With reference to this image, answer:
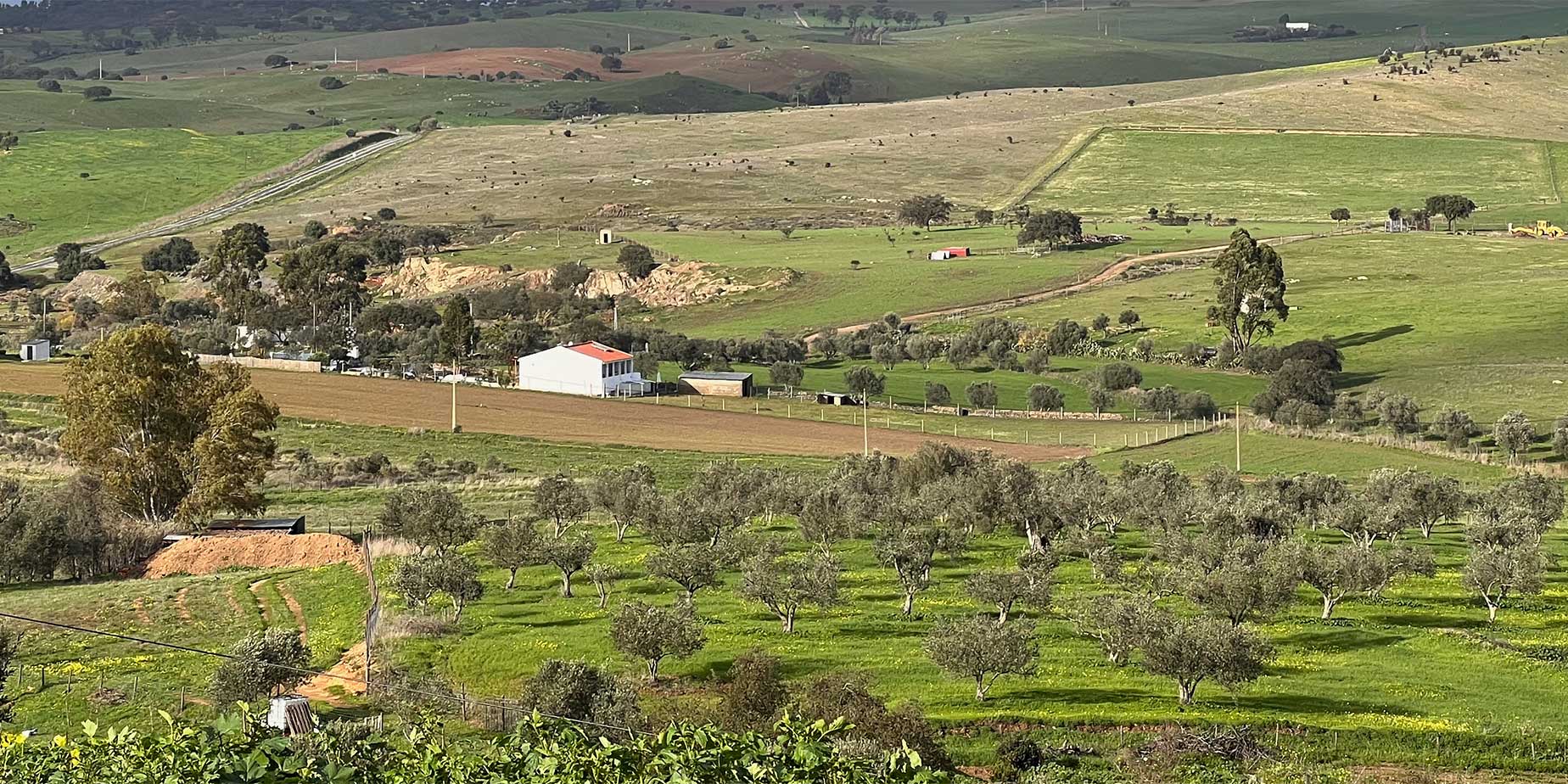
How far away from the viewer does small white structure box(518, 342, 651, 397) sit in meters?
124

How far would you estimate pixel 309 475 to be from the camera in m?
90.7

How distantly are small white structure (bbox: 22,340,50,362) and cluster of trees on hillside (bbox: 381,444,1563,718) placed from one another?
70.1 metres

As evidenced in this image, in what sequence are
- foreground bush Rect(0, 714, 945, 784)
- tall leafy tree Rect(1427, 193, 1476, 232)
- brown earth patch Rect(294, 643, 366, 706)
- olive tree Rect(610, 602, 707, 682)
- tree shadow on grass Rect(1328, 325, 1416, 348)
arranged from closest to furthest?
foreground bush Rect(0, 714, 945, 784)
olive tree Rect(610, 602, 707, 682)
brown earth patch Rect(294, 643, 366, 706)
tree shadow on grass Rect(1328, 325, 1416, 348)
tall leafy tree Rect(1427, 193, 1476, 232)

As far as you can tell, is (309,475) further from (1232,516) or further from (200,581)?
(1232,516)

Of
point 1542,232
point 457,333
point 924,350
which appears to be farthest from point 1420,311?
point 457,333

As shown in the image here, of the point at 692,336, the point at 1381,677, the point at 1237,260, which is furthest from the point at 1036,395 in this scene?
the point at 1381,677

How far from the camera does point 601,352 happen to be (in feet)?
415

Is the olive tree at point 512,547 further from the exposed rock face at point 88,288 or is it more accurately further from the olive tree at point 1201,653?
the exposed rock face at point 88,288

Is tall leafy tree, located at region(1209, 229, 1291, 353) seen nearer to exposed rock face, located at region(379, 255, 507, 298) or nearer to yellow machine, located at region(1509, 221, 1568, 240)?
yellow machine, located at region(1509, 221, 1568, 240)

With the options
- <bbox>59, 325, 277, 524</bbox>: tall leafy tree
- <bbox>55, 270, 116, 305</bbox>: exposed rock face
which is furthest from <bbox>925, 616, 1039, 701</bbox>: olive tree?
<bbox>55, 270, 116, 305</bbox>: exposed rock face

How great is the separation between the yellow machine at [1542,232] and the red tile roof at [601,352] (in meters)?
102

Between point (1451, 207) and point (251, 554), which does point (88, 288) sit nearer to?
point (251, 554)

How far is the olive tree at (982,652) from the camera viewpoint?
45250 millimetres

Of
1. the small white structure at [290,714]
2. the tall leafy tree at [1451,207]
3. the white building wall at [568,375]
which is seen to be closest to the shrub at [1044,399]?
the white building wall at [568,375]
